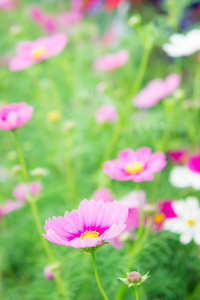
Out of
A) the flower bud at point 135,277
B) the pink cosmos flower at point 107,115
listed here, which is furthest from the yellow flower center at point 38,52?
the flower bud at point 135,277

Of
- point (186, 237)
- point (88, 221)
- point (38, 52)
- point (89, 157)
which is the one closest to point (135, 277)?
Result: point (88, 221)

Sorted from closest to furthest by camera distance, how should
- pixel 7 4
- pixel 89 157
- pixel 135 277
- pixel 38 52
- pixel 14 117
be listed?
pixel 135 277, pixel 14 117, pixel 38 52, pixel 89 157, pixel 7 4

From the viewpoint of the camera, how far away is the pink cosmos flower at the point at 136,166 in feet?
1.80

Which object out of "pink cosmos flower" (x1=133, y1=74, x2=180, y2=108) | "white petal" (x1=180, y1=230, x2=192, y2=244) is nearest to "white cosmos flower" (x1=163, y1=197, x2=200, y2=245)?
"white petal" (x1=180, y1=230, x2=192, y2=244)

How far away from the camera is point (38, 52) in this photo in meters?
0.84

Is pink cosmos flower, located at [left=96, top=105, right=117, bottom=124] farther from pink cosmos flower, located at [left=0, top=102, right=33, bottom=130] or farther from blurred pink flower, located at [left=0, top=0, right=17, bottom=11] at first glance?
blurred pink flower, located at [left=0, top=0, right=17, bottom=11]

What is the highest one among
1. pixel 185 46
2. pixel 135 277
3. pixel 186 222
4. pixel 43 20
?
pixel 43 20

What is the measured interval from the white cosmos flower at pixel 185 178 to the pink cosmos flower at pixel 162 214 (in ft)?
0.20

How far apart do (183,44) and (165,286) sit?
19.1 inches

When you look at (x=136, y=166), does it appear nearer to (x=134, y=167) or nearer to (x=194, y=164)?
(x=134, y=167)

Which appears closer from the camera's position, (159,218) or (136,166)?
(136,166)

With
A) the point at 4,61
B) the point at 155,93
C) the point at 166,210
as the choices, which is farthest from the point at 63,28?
the point at 166,210

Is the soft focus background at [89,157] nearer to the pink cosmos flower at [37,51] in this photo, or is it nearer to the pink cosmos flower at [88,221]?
the pink cosmos flower at [37,51]

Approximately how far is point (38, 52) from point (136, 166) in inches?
15.5
